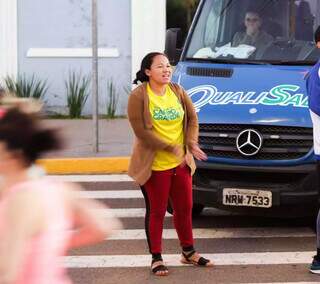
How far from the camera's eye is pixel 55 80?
1518 cm

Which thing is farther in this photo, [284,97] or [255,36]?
[255,36]

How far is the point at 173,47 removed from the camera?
8.43 meters

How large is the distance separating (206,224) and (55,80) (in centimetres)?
819

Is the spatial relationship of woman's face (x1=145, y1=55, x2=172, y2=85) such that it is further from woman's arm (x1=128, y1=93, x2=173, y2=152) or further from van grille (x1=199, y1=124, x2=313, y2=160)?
van grille (x1=199, y1=124, x2=313, y2=160)

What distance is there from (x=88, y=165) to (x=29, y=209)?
809 centimetres

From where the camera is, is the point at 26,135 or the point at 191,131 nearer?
the point at 26,135

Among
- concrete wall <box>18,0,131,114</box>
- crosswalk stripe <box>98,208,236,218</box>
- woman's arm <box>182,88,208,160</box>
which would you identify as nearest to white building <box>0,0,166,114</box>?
concrete wall <box>18,0,131,114</box>

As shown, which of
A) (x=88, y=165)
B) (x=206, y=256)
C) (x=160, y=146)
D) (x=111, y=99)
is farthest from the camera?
(x=111, y=99)

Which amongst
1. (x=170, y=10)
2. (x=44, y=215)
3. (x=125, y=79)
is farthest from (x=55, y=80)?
(x=44, y=215)

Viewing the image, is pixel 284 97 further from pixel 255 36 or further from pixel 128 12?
pixel 128 12

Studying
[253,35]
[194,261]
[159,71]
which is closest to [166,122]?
[159,71]

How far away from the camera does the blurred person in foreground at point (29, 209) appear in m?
2.59

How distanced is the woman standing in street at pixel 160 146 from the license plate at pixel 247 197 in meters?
0.72

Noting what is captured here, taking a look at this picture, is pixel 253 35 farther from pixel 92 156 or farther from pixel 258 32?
pixel 92 156
